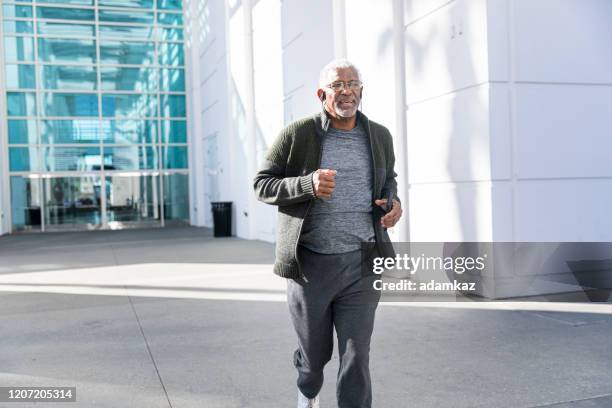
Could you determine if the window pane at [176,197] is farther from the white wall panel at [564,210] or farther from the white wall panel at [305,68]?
the white wall panel at [564,210]

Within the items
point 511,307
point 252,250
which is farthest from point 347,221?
point 252,250

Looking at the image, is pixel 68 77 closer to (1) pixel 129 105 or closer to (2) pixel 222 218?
(1) pixel 129 105

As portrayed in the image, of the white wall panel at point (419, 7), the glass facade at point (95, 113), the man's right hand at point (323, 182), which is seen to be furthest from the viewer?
the glass facade at point (95, 113)

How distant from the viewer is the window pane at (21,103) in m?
23.2

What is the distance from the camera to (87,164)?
79.9ft

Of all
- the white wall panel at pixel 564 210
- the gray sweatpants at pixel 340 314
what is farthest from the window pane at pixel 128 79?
the gray sweatpants at pixel 340 314

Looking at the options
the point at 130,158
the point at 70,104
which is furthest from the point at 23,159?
the point at 130,158

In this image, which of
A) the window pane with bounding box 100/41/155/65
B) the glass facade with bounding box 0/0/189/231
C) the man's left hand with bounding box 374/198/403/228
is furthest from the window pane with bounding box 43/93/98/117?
the man's left hand with bounding box 374/198/403/228

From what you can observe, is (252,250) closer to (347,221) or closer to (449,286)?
(449,286)

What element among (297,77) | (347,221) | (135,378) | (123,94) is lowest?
(135,378)

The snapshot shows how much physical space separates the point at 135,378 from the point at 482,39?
5240mm

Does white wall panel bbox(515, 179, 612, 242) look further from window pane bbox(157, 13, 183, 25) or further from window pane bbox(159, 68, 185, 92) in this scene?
window pane bbox(157, 13, 183, 25)

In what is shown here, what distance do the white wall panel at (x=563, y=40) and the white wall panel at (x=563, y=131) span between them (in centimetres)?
17

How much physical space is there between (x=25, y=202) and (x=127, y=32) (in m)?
8.31
